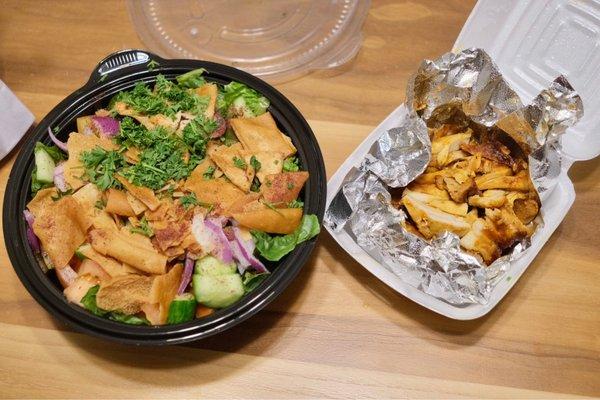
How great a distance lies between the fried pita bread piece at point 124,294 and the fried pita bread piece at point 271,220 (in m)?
0.18

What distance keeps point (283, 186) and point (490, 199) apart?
1.23 feet

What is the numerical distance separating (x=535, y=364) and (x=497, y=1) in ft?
2.33

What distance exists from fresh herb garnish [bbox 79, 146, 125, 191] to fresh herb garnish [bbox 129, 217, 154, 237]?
0.28 ft

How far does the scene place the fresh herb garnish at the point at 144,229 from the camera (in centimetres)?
100

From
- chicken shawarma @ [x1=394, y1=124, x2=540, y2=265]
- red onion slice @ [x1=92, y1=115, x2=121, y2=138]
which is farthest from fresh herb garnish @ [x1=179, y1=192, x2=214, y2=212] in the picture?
chicken shawarma @ [x1=394, y1=124, x2=540, y2=265]

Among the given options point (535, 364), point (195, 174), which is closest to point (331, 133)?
point (195, 174)

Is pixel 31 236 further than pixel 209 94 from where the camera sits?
No

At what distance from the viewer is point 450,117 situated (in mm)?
1180

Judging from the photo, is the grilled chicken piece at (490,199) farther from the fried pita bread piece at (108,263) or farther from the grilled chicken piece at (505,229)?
the fried pita bread piece at (108,263)

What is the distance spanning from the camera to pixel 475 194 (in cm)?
108

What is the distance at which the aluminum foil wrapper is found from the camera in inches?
39.4

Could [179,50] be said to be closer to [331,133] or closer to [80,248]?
[331,133]

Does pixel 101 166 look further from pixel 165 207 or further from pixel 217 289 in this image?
pixel 217 289

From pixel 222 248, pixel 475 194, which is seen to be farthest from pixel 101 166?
pixel 475 194
